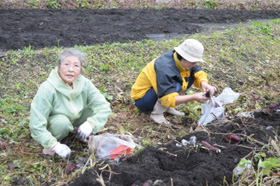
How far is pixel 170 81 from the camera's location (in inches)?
130

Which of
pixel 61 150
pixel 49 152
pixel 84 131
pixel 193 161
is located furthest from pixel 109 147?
pixel 193 161

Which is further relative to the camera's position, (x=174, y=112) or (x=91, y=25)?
(x=91, y=25)

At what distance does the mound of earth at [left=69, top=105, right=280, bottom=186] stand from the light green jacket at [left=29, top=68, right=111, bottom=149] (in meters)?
0.55

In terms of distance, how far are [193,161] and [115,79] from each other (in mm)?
2212

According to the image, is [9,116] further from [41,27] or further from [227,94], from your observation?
[41,27]

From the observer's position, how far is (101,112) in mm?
2898

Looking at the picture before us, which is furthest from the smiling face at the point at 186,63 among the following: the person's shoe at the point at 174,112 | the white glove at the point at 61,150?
the white glove at the point at 61,150

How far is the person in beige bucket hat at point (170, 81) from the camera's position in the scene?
326 centimetres

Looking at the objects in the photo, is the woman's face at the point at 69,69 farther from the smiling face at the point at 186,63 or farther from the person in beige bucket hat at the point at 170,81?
the smiling face at the point at 186,63

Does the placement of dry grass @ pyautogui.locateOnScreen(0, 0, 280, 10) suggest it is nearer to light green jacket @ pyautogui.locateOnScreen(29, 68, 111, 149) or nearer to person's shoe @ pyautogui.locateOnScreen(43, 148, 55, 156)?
light green jacket @ pyautogui.locateOnScreen(29, 68, 111, 149)

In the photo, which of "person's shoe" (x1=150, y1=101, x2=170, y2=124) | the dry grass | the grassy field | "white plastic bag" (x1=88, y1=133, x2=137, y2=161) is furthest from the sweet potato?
the dry grass

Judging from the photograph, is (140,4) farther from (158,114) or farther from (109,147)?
(109,147)

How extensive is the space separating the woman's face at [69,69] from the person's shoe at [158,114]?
121cm

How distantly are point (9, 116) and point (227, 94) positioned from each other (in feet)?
7.93
